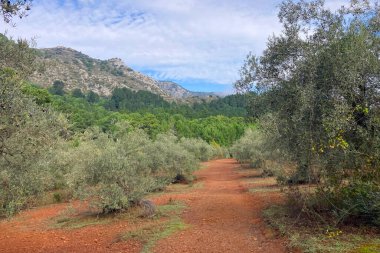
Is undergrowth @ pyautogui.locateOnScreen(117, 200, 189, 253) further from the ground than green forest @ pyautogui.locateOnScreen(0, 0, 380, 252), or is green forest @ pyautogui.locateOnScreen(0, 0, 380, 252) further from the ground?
green forest @ pyautogui.locateOnScreen(0, 0, 380, 252)

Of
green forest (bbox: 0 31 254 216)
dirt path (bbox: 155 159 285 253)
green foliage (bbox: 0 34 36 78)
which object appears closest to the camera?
green forest (bbox: 0 31 254 216)

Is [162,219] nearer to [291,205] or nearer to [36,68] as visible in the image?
[291,205]

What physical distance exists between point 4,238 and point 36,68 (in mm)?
9713

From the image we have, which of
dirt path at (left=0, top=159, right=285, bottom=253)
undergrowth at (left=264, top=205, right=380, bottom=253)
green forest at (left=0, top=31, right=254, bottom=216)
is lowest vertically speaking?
dirt path at (left=0, top=159, right=285, bottom=253)

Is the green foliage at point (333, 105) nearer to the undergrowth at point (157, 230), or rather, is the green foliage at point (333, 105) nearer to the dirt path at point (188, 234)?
the dirt path at point (188, 234)

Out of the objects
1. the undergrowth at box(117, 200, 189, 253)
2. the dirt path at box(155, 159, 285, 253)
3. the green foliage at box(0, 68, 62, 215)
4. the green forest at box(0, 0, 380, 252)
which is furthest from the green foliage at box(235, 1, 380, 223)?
the green foliage at box(0, 68, 62, 215)

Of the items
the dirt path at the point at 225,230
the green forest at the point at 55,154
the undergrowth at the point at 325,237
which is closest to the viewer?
the green forest at the point at 55,154

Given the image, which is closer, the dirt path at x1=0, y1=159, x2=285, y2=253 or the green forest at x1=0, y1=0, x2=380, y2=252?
the green forest at x1=0, y1=0, x2=380, y2=252

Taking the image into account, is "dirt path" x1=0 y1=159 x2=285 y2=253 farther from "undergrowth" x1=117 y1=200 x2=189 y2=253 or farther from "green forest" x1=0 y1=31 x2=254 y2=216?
"green forest" x1=0 y1=31 x2=254 y2=216

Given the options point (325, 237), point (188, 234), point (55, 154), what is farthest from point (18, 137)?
point (325, 237)

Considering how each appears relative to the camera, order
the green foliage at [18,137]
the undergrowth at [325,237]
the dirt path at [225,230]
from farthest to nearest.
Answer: the dirt path at [225,230], the undergrowth at [325,237], the green foliage at [18,137]

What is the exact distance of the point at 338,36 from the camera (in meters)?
12.5

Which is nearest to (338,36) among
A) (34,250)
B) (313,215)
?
(313,215)

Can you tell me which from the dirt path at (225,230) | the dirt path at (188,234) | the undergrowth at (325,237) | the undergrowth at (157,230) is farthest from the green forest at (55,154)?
the undergrowth at (325,237)
